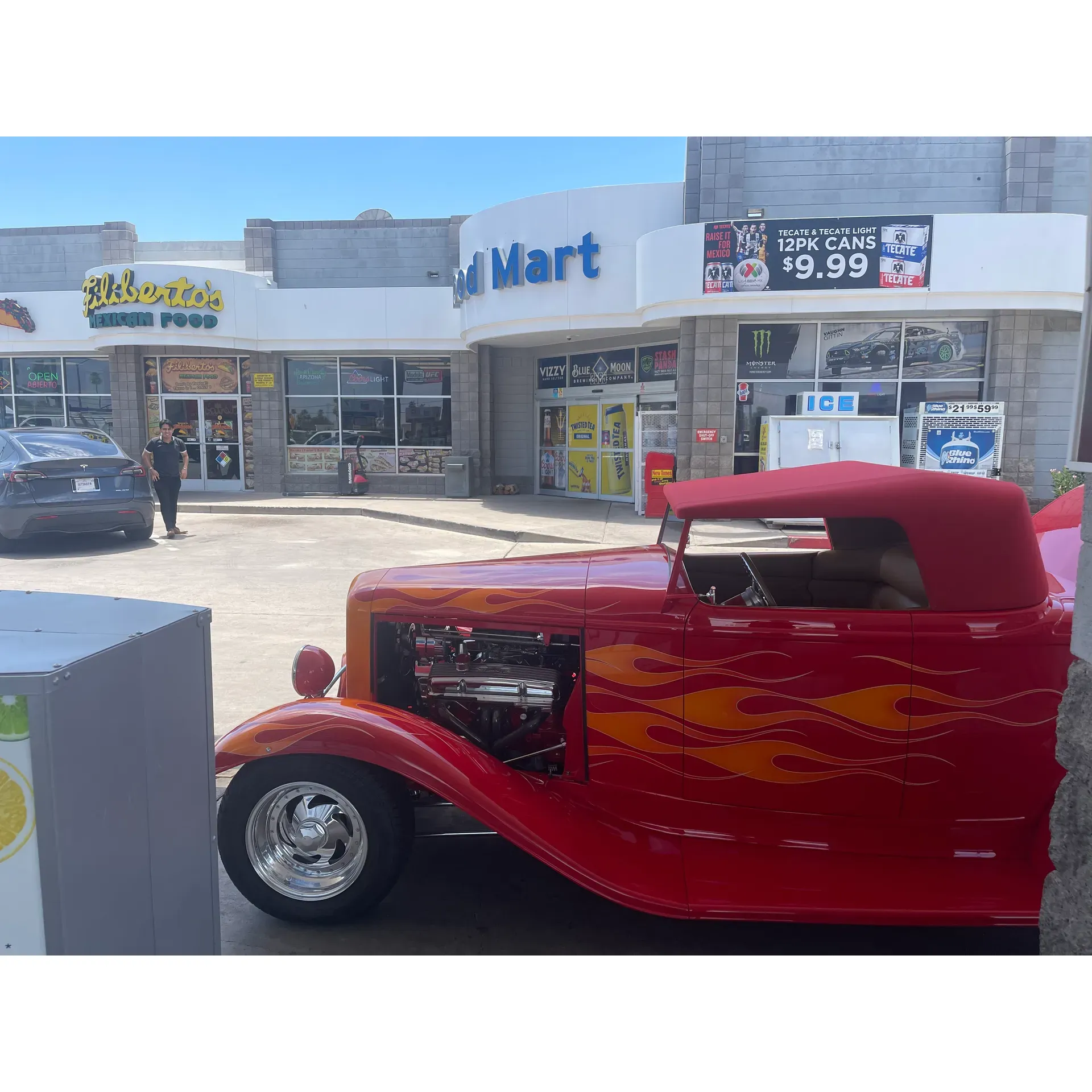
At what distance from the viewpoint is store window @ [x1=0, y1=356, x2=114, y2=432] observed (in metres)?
19.5

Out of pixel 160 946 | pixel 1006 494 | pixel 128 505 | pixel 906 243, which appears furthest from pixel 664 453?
pixel 160 946

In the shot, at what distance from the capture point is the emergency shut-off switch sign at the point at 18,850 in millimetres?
1870

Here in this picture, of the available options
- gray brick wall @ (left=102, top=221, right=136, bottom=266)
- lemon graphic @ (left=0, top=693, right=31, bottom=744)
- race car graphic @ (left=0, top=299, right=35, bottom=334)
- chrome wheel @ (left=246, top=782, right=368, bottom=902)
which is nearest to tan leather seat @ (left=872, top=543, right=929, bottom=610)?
chrome wheel @ (left=246, top=782, right=368, bottom=902)

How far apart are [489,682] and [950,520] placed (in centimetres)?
185

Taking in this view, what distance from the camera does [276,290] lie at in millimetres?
17156

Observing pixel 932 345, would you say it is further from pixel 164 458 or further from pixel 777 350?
pixel 164 458

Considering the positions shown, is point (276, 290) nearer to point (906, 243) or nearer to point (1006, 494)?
point (906, 243)

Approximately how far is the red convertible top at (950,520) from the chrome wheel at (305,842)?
1751 mm

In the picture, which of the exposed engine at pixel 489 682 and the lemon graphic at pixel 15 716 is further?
the exposed engine at pixel 489 682

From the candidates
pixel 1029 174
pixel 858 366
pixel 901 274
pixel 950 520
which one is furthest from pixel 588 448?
pixel 950 520

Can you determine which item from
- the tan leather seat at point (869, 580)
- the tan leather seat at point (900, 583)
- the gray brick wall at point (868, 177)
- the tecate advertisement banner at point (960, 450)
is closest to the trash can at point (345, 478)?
the gray brick wall at point (868, 177)

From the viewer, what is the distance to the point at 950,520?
2867 mm

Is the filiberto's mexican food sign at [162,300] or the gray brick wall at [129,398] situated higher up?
the filiberto's mexican food sign at [162,300]

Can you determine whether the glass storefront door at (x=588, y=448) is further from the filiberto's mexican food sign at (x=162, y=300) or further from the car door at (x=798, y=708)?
the car door at (x=798, y=708)
